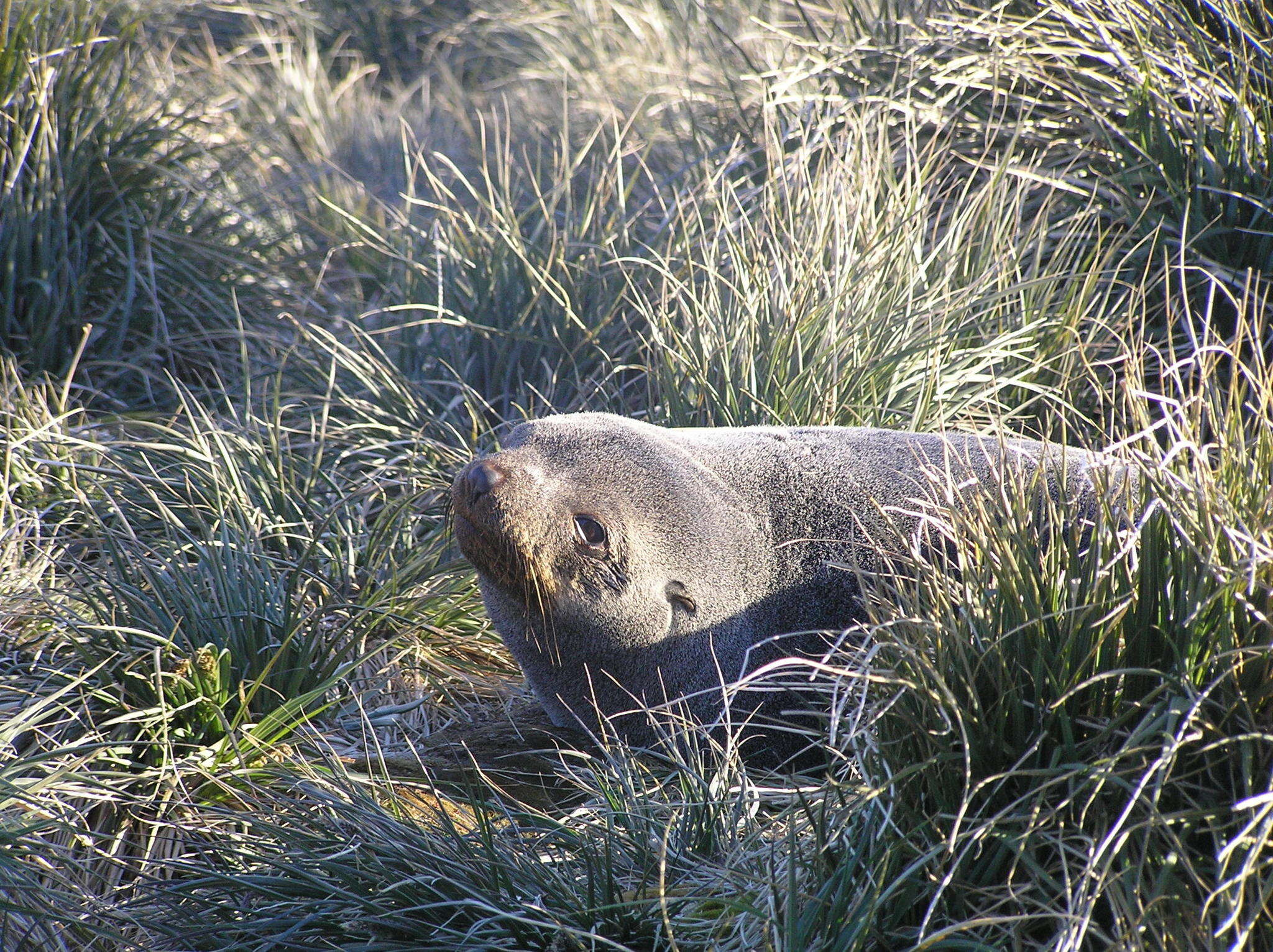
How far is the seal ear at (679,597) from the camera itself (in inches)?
117

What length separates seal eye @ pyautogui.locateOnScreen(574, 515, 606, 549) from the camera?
2.88 meters

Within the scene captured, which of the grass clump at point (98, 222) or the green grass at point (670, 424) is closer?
the green grass at point (670, 424)

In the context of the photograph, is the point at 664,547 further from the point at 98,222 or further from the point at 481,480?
the point at 98,222

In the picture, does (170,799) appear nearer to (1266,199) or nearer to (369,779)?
(369,779)

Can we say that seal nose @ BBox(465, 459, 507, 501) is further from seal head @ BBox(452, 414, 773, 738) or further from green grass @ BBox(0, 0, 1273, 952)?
green grass @ BBox(0, 0, 1273, 952)

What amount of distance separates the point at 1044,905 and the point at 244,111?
8490 mm

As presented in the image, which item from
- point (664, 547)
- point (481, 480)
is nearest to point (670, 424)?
point (664, 547)

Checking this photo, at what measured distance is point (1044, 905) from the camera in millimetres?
1838

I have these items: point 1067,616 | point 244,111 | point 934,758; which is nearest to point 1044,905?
point 934,758

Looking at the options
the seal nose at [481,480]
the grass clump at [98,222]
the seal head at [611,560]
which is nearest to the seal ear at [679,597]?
the seal head at [611,560]

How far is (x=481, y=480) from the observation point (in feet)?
9.12

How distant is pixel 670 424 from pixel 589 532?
124 cm

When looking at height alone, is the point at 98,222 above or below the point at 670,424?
above

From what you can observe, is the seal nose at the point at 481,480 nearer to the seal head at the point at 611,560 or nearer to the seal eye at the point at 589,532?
the seal head at the point at 611,560
